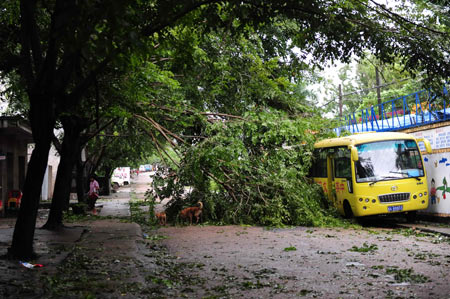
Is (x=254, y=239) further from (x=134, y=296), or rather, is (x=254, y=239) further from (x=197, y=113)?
(x=134, y=296)

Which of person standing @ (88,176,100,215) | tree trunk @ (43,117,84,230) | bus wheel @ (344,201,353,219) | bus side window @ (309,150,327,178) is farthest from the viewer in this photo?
person standing @ (88,176,100,215)

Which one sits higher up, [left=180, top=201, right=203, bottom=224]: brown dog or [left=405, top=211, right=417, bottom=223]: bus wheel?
[left=180, top=201, right=203, bottom=224]: brown dog

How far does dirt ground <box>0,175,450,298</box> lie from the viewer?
687 centimetres

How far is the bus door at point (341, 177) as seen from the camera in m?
17.0

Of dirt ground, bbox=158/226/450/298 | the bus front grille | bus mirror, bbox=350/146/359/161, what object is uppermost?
bus mirror, bbox=350/146/359/161

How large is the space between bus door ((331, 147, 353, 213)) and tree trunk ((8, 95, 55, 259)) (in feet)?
34.3

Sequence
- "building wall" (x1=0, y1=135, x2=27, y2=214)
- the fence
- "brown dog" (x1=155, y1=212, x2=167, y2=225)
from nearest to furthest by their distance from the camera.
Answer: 1. the fence
2. "brown dog" (x1=155, y1=212, x2=167, y2=225)
3. "building wall" (x1=0, y1=135, x2=27, y2=214)

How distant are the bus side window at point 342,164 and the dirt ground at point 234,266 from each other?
2956mm

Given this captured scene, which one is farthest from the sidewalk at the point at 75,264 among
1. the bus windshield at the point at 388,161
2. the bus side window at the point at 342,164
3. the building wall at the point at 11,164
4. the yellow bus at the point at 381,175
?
the building wall at the point at 11,164

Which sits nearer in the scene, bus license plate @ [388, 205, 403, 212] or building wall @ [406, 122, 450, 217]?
bus license plate @ [388, 205, 403, 212]

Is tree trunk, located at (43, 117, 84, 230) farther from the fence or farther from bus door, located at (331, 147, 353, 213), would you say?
the fence

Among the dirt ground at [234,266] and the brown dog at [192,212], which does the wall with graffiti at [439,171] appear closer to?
the dirt ground at [234,266]

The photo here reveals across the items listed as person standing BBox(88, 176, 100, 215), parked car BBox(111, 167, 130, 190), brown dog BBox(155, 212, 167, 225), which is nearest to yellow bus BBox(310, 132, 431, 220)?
brown dog BBox(155, 212, 167, 225)

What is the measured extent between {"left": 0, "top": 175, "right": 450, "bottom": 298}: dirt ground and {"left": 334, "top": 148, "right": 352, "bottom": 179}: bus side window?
296 cm
